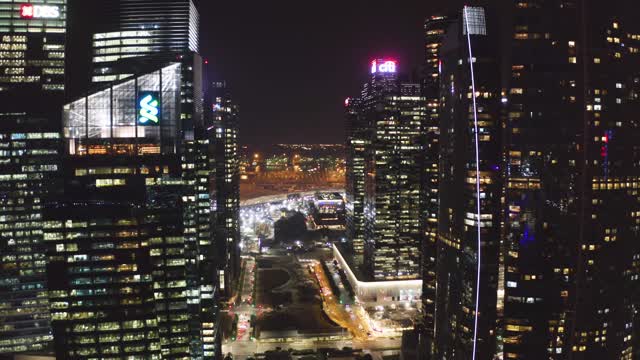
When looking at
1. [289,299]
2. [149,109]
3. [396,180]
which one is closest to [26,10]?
[149,109]

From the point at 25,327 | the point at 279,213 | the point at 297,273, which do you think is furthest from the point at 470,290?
the point at 279,213

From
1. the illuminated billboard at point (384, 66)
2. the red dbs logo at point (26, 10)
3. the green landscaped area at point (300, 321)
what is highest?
the red dbs logo at point (26, 10)

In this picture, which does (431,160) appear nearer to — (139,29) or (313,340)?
(313,340)

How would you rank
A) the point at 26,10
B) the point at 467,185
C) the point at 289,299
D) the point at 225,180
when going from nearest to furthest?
1. the point at 467,185
2. the point at 26,10
3. the point at 289,299
4. the point at 225,180

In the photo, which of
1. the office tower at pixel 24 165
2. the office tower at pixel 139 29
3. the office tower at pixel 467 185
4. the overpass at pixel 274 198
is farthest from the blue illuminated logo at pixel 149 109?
the overpass at pixel 274 198

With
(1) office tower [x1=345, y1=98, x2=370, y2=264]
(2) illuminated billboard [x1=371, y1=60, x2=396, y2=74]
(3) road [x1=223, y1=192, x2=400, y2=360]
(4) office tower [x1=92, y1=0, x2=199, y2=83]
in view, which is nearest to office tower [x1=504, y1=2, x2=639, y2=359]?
(3) road [x1=223, y1=192, x2=400, y2=360]

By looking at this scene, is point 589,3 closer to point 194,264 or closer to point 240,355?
point 194,264

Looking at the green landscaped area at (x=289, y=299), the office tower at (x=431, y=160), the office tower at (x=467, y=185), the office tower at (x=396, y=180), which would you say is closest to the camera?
the office tower at (x=467, y=185)

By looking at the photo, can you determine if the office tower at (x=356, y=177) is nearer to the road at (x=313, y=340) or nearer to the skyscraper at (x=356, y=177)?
the skyscraper at (x=356, y=177)
